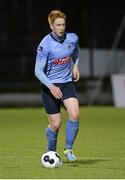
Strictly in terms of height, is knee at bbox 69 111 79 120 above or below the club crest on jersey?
below

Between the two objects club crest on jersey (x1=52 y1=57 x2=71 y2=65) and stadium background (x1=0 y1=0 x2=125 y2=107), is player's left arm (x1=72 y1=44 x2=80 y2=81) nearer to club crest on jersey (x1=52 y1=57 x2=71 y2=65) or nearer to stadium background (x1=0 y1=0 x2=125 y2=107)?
club crest on jersey (x1=52 y1=57 x2=71 y2=65)

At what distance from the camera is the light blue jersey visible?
1081cm

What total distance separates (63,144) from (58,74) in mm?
3593

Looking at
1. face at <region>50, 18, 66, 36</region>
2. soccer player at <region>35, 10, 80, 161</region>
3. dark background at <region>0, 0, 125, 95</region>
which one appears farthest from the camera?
dark background at <region>0, 0, 125, 95</region>

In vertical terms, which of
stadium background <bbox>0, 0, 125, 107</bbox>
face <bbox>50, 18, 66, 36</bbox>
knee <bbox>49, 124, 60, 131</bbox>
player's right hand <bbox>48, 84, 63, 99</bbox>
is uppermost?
face <bbox>50, 18, 66, 36</bbox>

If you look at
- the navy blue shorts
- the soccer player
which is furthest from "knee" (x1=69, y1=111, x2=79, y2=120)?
the navy blue shorts

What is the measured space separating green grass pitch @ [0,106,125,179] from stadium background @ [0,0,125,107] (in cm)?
753

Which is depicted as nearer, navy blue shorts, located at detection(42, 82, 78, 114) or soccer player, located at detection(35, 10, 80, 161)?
soccer player, located at detection(35, 10, 80, 161)

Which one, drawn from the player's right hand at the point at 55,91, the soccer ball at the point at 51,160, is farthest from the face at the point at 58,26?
the soccer ball at the point at 51,160

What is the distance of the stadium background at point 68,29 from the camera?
31.2 metres

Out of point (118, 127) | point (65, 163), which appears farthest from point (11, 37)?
point (65, 163)

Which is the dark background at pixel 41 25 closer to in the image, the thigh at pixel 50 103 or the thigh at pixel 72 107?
the thigh at pixel 50 103

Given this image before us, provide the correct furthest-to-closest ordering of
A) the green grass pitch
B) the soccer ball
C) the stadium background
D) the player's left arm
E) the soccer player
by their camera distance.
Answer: the stadium background
the player's left arm
the soccer player
the soccer ball
the green grass pitch

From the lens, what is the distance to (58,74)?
36.2 feet
